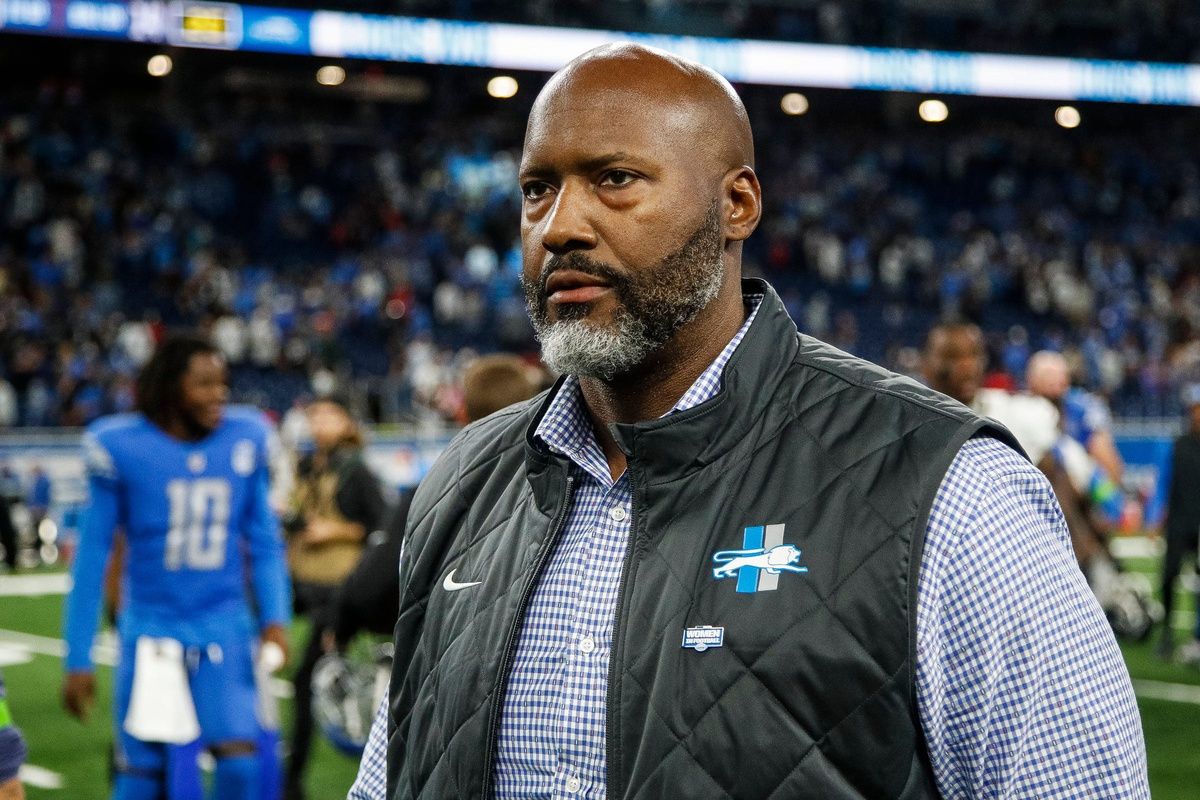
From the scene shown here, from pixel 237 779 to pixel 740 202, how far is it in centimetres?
348

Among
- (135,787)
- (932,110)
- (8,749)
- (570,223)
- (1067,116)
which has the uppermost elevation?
(1067,116)

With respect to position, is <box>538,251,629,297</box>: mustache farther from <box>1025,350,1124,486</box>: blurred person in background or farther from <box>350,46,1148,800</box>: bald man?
<box>1025,350,1124,486</box>: blurred person in background

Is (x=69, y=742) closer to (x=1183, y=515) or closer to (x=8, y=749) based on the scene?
(x=8, y=749)

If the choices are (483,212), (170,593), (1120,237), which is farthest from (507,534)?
(1120,237)

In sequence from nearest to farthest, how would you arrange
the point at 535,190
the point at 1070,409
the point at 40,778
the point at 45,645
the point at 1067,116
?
the point at 535,190 → the point at 40,778 → the point at 45,645 → the point at 1070,409 → the point at 1067,116

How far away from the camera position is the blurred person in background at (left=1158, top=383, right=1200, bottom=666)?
32.8ft

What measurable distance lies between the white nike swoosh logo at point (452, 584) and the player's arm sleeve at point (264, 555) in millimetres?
3379

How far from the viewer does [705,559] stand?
1.70m

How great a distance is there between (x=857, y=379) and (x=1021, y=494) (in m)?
0.26

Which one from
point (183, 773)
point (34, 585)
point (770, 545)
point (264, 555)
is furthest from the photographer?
point (34, 585)

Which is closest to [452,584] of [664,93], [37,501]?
[664,93]

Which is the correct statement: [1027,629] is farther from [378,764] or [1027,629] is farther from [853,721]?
[378,764]

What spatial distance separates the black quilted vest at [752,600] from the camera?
1.61 metres

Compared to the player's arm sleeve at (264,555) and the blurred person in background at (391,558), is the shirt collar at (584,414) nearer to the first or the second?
the blurred person in background at (391,558)
